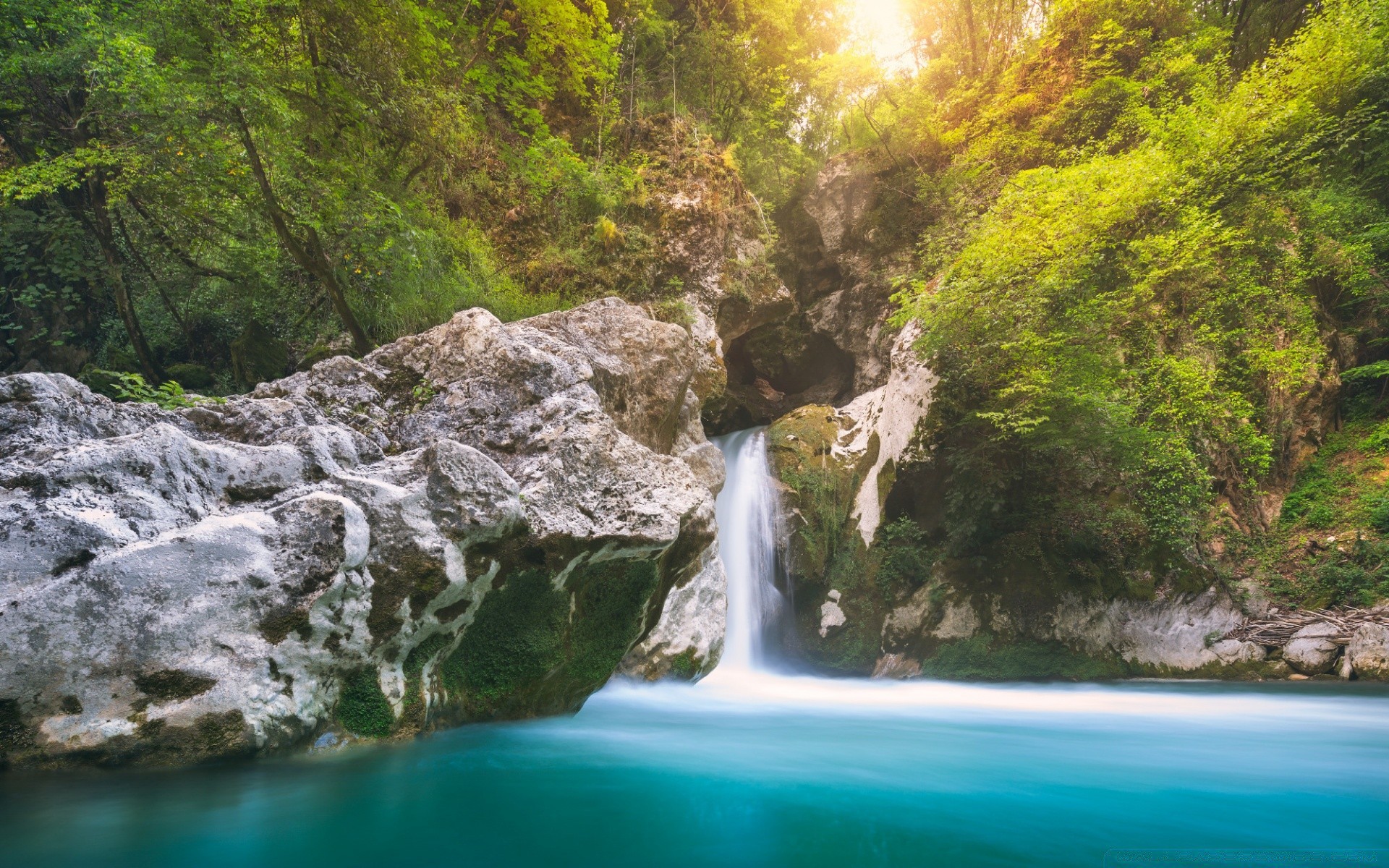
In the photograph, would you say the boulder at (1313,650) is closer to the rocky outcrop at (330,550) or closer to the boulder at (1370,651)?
the boulder at (1370,651)

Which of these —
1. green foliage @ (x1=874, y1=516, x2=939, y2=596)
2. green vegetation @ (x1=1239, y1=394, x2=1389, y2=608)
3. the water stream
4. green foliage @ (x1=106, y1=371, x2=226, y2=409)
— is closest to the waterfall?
green foliage @ (x1=874, y1=516, x2=939, y2=596)

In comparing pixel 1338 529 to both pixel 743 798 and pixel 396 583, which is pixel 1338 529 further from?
pixel 396 583

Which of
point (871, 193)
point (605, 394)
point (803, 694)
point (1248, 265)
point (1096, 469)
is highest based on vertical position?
point (871, 193)

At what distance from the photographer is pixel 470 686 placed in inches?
176

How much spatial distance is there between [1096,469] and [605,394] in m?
8.30

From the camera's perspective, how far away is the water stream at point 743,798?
2.60m

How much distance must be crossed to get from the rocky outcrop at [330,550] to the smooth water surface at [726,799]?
11.4 inches

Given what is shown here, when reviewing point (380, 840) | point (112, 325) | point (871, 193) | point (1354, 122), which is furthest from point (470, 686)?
point (1354, 122)

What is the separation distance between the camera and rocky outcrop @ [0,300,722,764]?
278 centimetres

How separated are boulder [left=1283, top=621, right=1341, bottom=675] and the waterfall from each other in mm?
7660

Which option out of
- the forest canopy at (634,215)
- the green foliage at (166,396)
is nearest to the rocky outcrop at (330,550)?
the green foliage at (166,396)

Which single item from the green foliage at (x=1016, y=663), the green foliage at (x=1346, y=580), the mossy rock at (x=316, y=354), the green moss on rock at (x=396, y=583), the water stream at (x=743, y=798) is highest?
the mossy rock at (x=316, y=354)

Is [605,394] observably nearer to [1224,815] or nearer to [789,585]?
[1224,815]

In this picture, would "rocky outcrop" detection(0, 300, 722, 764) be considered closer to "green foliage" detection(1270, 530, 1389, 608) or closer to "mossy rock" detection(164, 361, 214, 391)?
"mossy rock" detection(164, 361, 214, 391)
